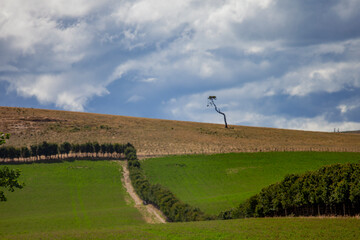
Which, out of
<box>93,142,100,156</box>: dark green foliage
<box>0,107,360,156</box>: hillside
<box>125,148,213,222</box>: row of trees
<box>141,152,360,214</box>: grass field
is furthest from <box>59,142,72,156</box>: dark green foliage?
<box>141,152,360,214</box>: grass field

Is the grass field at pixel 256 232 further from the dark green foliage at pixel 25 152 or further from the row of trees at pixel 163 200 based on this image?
the dark green foliage at pixel 25 152

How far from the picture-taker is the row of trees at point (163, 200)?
184 ft

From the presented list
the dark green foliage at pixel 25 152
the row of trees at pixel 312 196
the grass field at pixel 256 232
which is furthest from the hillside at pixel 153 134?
the grass field at pixel 256 232

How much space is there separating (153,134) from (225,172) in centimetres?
4754

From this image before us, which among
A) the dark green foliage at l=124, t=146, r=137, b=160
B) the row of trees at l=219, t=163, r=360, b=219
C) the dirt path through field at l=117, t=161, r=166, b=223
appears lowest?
the dirt path through field at l=117, t=161, r=166, b=223

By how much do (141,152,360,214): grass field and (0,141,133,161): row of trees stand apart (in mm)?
12096

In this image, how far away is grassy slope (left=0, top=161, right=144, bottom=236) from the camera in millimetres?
59500

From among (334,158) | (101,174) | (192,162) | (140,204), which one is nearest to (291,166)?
(334,158)

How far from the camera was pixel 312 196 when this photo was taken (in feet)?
140

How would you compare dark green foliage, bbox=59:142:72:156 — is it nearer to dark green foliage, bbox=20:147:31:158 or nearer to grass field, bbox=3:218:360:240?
dark green foliage, bbox=20:147:31:158

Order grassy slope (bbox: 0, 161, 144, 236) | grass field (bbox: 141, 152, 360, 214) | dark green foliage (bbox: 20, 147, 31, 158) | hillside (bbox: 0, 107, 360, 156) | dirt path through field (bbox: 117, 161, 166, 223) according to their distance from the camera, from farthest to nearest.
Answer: hillside (bbox: 0, 107, 360, 156) → dark green foliage (bbox: 20, 147, 31, 158) → grass field (bbox: 141, 152, 360, 214) → dirt path through field (bbox: 117, 161, 166, 223) → grassy slope (bbox: 0, 161, 144, 236)

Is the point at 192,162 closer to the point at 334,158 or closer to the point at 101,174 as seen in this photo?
the point at 101,174

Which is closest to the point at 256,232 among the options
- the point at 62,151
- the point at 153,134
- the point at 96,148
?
the point at 96,148

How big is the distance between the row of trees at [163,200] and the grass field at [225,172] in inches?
158
